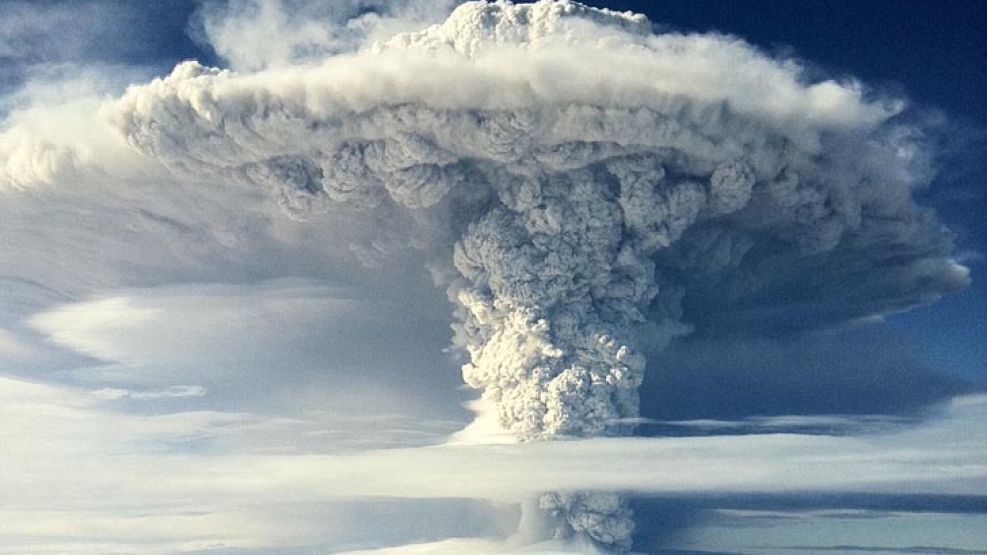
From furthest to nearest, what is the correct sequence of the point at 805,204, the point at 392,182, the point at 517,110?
the point at 805,204, the point at 392,182, the point at 517,110

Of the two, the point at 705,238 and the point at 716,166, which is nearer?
the point at 716,166

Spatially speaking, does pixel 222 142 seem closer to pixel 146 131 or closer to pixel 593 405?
pixel 146 131

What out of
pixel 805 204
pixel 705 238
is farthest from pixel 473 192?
pixel 805 204

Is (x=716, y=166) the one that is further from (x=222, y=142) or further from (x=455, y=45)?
(x=222, y=142)

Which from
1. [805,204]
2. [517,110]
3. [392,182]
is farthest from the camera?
[805,204]

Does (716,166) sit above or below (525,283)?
above

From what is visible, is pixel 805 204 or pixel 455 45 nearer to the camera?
pixel 455 45

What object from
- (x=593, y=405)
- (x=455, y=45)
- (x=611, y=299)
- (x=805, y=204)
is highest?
(x=455, y=45)

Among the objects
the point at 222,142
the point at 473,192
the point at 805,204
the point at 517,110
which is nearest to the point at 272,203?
the point at 222,142

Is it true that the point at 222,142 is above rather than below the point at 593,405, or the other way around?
above
